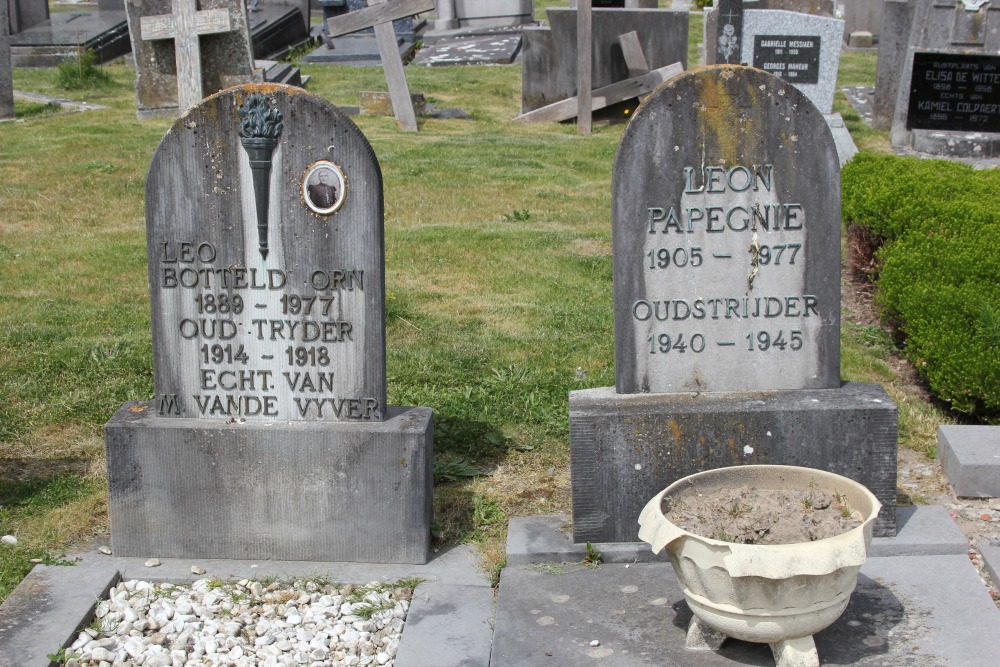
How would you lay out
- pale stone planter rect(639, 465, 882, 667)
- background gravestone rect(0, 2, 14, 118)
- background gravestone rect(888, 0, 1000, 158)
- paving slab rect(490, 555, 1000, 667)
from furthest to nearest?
background gravestone rect(0, 2, 14, 118) → background gravestone rect(888, 0, 1000, 158) → paving slab rect(490, 555, 1000, 667) → pale stone planter rect(639, 465, 882, 667)

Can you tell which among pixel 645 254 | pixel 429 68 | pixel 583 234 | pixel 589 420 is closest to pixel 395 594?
pixel 589 420

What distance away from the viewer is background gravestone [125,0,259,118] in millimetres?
13086

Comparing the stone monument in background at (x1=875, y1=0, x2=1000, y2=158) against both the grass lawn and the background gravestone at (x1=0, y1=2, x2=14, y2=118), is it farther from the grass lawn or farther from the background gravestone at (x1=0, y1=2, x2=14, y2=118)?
the background gravestone at (x1=0, y1=2, x2=14, y2=118)

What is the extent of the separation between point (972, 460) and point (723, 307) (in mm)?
1392

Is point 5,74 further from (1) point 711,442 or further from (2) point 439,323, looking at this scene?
(1) point 711,442

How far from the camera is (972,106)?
39.8ft

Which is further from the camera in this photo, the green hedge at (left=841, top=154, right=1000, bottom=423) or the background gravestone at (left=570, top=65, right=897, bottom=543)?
the green hedge at (left=841, top=154, right=1000, bottom=423)

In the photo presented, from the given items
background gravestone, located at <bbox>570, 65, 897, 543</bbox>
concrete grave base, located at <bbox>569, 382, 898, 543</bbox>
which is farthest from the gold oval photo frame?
concrete grave base, located at <bbox>569, 382, 898, 543</bbox>

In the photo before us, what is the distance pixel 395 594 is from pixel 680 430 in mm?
1201

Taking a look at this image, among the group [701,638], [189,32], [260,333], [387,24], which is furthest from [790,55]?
[701,638]

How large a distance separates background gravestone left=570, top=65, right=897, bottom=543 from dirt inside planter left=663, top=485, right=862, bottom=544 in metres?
0.50

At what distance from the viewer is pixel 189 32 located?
12555 mm

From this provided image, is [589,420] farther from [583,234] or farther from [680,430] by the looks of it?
[583,234]

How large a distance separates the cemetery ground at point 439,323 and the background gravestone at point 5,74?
93 centimetres
